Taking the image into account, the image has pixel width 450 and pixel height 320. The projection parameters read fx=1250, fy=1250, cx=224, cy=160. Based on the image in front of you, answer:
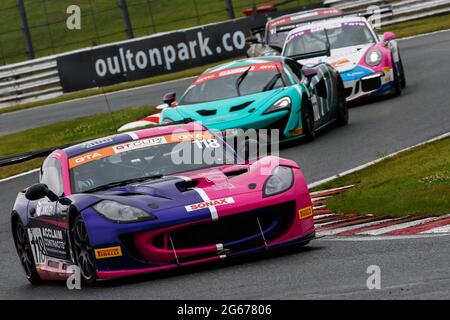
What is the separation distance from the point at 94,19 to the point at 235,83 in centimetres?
2019

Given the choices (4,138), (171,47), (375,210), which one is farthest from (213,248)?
(171,47)

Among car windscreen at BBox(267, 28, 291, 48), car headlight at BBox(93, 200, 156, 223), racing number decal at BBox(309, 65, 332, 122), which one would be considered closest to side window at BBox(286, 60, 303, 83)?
racing number decal at BBox(309, 65, 332, 122)

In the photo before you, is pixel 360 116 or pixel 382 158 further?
pixel 360 116

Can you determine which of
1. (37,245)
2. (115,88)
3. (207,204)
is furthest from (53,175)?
(115,88)

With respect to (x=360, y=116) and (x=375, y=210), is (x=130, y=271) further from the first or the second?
(x=360, y=116)

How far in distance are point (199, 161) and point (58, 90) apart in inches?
892

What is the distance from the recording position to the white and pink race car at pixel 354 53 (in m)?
19.7

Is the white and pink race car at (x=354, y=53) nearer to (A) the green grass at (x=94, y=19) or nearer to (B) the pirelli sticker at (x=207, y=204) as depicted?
(B) the pirelli sticker at (x=207, y=204)

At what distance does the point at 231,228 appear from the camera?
8.66 m

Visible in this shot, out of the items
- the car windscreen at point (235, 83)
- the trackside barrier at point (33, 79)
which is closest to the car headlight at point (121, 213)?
the car windscreen at point (235, 83)

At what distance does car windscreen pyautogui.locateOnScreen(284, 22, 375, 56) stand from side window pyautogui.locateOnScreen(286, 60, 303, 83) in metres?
2.90

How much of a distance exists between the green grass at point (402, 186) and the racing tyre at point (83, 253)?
2.88m

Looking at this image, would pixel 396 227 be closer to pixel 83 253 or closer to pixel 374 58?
pixel 83 253

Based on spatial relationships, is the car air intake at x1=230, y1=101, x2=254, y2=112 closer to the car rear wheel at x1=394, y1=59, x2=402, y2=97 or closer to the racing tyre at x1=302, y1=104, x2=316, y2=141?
the racing tyre at x1=302, y1=104, x2=316, y2=141
